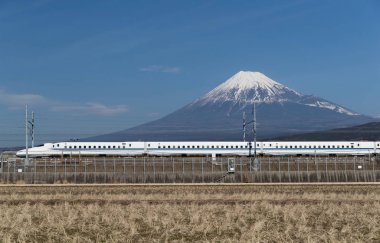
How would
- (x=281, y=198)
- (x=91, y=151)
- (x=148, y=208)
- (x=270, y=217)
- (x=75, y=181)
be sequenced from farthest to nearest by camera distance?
(x=91, y=151)
(x=75, y=181)
(x=281, y=198)
(x=148, y=208)
(x=270, y=217)

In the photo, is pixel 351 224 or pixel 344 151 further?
pixel 344 151

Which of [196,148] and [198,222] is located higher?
[196,148]

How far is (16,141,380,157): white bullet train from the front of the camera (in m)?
114

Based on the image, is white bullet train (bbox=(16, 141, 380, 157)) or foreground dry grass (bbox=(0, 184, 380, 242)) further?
white bullet train (bbox=(16, 141, 380, 157))

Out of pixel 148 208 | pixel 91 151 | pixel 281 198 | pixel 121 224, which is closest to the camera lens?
pixel 121 224

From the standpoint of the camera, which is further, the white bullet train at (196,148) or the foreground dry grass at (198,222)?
the white bullet train at (196,148)

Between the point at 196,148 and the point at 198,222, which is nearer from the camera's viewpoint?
the point at 198,222

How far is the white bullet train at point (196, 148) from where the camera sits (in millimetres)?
113875

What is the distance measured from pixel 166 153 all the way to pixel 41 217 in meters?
90.8

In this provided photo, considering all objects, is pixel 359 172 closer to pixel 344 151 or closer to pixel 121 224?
pixel 121 224

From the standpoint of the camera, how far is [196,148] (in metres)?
118

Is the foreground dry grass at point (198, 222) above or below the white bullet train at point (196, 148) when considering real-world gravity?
below

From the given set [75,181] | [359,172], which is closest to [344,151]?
[359,172]

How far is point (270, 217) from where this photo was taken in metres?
25.4
